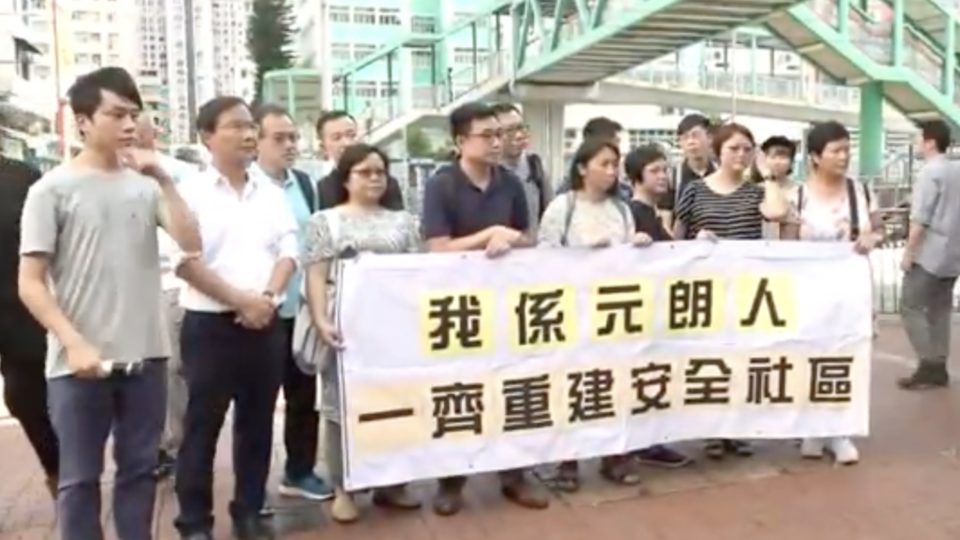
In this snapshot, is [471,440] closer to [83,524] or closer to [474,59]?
[83,524]

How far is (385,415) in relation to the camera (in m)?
4.36

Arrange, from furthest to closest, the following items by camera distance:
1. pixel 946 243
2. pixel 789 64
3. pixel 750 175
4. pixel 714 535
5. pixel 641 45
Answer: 1. pixel 789 64
2. pixel 641 45
3. pixel 946 243
4. pixel 750 175
5. pixel 714 535

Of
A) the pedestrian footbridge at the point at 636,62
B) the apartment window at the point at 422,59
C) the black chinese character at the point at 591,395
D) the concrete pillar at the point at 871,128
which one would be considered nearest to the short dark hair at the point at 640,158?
the black chinese character at the point at 591,395

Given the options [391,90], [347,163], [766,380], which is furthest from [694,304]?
[391,90]

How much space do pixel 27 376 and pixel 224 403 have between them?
85 cm

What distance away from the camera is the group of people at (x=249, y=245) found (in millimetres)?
3412

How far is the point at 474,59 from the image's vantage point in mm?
32000

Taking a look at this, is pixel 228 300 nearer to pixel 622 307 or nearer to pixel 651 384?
pixel 622 307

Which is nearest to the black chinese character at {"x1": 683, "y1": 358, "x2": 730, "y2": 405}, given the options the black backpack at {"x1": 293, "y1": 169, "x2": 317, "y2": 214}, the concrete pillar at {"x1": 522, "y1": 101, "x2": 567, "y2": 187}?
the black backpack at {"x1": 293, "y1": 169, "x2": 317, "y2": 214}

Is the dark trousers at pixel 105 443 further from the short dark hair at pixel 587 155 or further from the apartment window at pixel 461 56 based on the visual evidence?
the apartment window at pixel 461 56

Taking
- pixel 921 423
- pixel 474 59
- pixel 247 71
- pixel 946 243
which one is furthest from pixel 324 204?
pixel 247 71

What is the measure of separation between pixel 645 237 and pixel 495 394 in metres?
0.94

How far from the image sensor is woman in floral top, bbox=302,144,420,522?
169 inches

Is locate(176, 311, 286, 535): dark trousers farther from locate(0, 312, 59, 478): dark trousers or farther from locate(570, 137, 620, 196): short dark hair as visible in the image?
locate(570, 137, 620, 196): short dark hair
